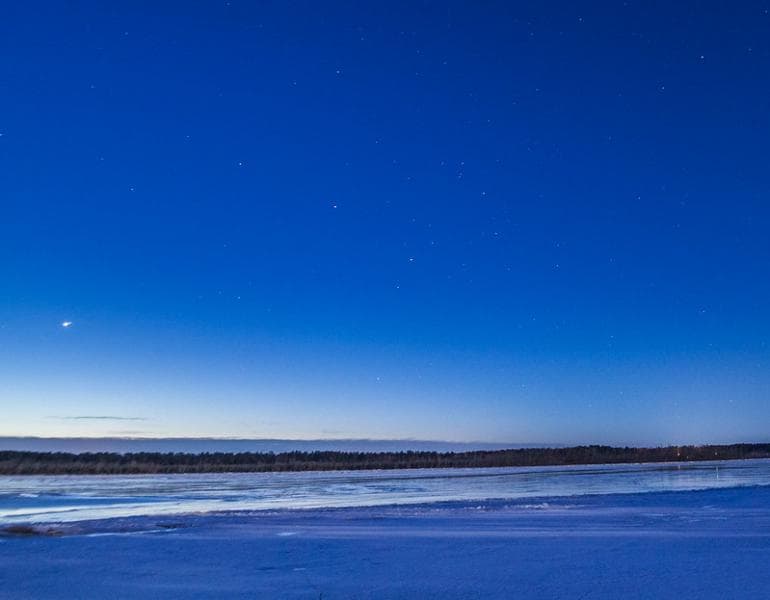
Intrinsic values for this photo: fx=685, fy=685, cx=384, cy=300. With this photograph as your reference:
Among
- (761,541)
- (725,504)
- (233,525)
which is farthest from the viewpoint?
(725,504)

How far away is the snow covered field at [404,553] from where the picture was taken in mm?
6867

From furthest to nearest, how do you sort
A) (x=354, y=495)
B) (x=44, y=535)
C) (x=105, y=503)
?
(x=354, y=495) < (x=105, y=503) < (x=44, y=535)

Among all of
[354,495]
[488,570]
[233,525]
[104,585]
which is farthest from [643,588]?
[354,495]

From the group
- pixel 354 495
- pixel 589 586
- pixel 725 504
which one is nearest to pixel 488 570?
pixel 589 586

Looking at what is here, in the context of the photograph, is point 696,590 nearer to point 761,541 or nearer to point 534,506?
point 761,541

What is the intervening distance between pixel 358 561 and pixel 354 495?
A: 539 inches

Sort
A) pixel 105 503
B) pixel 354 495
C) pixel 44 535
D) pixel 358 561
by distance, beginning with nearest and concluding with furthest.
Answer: pixel 358 561
pixel 44 535
pixel 105 503
pixel 354 495

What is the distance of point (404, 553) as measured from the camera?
356 inches

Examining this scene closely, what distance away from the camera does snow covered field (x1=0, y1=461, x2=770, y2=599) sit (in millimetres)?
6867

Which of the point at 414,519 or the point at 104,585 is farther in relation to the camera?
the point at 414,519

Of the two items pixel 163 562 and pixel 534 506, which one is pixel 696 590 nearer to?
pixel 163 562

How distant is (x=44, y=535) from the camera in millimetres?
11805

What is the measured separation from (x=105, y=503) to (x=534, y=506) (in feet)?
39.2

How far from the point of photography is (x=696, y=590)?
6.48m
